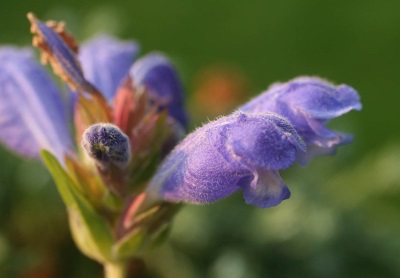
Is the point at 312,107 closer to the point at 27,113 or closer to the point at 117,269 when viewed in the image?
the point at 117,269

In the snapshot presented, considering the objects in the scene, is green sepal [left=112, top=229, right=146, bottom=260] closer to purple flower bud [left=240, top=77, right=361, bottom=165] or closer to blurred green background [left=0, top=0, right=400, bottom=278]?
purple flower bud [left=240, top=77, right=361, bottom=165]

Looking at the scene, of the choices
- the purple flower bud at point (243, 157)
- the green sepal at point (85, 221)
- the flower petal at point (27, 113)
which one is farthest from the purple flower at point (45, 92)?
the purple flower bud at point (243, 157)

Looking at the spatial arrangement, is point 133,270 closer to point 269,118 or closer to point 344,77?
point 269,118

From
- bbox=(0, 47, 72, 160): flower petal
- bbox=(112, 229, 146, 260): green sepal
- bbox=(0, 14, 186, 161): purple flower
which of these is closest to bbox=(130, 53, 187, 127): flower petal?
bbox=(0, 14, 186, 161): purple flower

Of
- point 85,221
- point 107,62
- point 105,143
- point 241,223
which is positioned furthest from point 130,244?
point 241,223

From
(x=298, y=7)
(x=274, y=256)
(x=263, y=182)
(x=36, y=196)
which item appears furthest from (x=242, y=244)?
(x=298, y=7)

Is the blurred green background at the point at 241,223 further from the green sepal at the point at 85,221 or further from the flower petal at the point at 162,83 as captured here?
the green sepal at the point at 85,221
